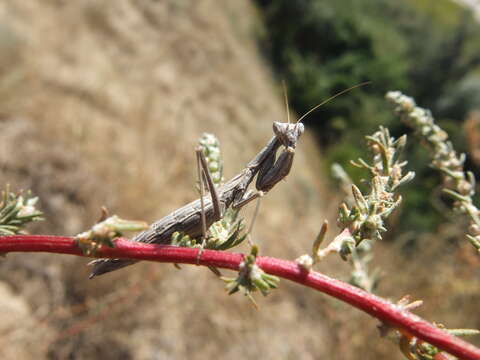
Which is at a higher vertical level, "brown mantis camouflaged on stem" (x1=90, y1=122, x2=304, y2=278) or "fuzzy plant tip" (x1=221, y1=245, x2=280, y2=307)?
"brown mantis camouflaged on stem" (x1=90, y1=122, x2=304, y2=278)

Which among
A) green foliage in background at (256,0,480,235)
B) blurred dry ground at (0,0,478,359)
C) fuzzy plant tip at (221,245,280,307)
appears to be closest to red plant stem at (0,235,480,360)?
fuzzy plant tip at (221,245,280,307)

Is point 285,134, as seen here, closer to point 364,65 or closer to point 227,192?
point 227,192

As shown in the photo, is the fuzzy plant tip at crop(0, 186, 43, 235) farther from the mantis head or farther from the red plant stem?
the mantis head

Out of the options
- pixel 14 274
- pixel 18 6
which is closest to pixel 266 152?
pixel 14 274

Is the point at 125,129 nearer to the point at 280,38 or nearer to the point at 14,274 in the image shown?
the point at 14,274

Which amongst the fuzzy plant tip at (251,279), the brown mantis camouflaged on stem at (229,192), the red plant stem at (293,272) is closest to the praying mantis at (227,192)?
the brown mantis camouflaged on stem at (229,192)

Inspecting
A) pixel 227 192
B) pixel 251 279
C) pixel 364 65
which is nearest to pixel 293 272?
pixel 251 279
